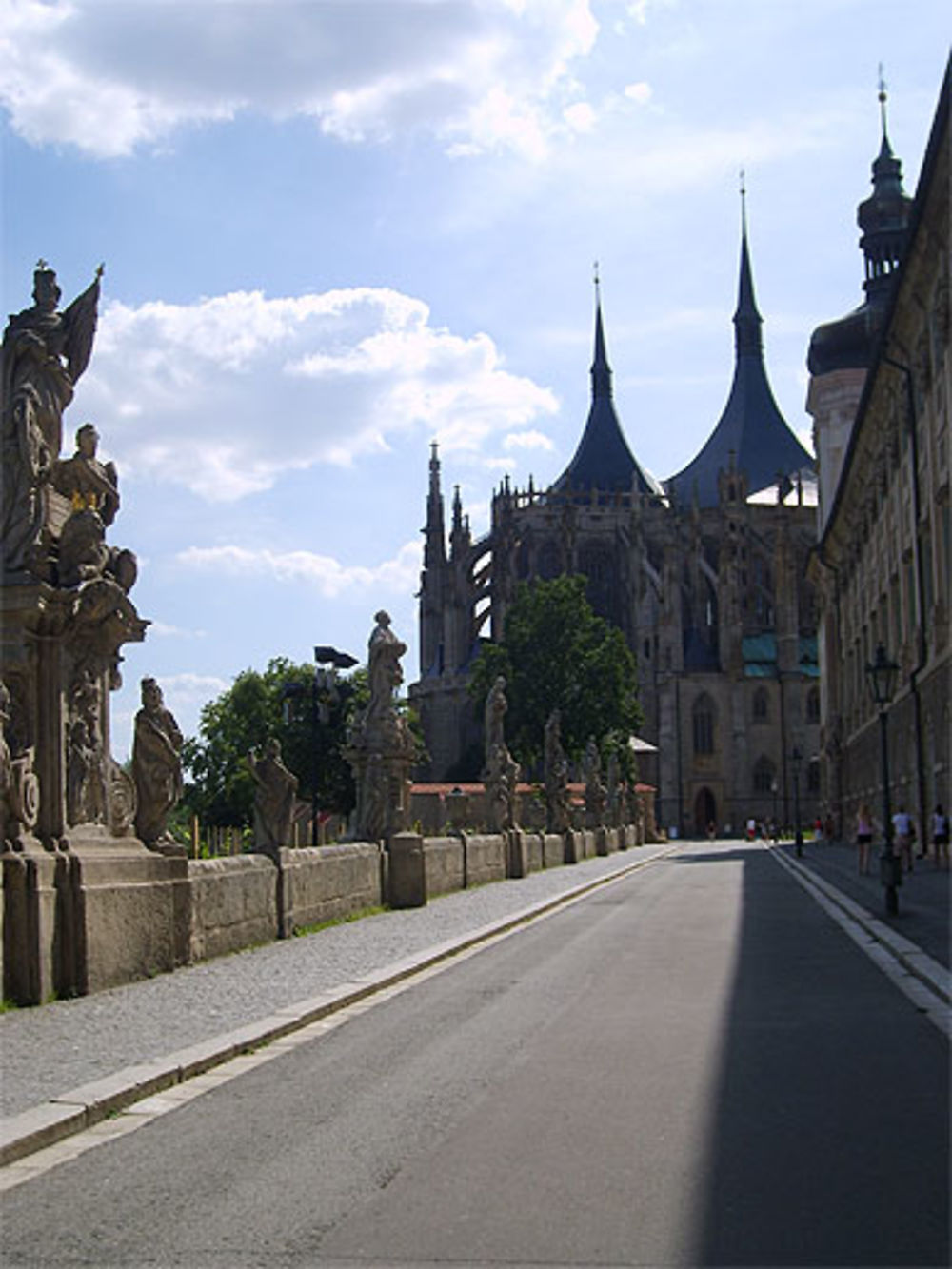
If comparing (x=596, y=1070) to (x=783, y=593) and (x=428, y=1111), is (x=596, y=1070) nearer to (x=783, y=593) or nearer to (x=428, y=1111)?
(x=428, y=1111)

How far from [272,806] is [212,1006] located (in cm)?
623

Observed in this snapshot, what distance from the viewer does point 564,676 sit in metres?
71.9

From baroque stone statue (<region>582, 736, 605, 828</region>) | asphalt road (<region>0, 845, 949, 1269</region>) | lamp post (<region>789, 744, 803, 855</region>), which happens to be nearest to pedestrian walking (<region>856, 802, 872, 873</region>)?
lamp post (<region>789, 744, 803, 855</region>)

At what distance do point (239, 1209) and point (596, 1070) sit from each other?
3304 mm

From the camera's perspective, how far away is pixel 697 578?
10775 cm

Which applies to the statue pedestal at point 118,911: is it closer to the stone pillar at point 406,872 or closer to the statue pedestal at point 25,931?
the statue pedestal at point 25,931

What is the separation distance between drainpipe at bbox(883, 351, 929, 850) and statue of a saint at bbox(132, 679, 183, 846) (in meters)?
22.6

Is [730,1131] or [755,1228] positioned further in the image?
[730,1131]

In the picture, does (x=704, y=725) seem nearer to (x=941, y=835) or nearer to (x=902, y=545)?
(x=902, y=545)

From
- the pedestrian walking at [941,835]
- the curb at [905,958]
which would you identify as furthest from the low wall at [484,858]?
the pedestrian walking at [941,835]

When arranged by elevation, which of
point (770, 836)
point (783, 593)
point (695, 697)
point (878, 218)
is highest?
point (878, 218)

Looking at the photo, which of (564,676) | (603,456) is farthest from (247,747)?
(603,456)

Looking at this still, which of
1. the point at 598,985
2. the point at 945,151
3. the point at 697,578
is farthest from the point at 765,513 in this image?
the point at 598,985

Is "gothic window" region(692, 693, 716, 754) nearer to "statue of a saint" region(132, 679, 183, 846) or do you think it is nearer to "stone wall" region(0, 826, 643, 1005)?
"stone wall" region(0, 826, 643, 1005)
